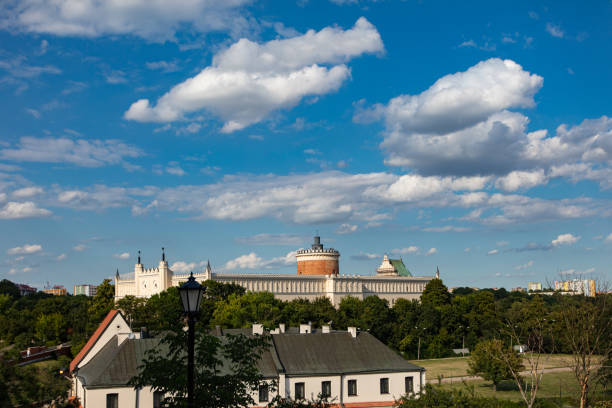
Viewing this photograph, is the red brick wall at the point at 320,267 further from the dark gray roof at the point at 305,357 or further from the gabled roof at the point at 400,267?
the dark gray roof at the point at 305,357

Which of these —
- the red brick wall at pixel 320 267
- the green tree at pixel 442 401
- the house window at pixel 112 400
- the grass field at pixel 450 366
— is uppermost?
the red brick wall at pixel 320 267

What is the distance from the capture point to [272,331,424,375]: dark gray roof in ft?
131

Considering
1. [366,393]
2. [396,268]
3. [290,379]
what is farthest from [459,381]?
[396,268]

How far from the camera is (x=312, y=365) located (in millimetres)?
40125

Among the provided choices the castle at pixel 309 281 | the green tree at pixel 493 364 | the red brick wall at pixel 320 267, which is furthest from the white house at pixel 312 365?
the red brick wall at pixel 320 267

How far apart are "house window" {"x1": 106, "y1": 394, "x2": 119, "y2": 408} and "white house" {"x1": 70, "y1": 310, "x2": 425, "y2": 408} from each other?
1122 millimetres

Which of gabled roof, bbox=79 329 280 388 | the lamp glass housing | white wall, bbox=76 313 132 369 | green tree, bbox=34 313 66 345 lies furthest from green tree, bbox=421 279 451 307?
the lamp glass housing

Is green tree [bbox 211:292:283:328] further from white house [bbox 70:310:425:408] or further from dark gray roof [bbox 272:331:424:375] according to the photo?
white house [bbox 70:310:425:408]

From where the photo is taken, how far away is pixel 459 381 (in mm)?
59594

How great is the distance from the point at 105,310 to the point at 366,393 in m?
80.1

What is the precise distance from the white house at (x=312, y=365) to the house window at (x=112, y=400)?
3.68 feet

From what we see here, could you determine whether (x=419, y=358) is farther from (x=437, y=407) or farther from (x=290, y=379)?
(x=437, y=407)

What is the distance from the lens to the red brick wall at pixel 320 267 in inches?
6137

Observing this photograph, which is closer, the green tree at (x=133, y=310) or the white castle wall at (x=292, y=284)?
the green tree at (x=133, y=310)
